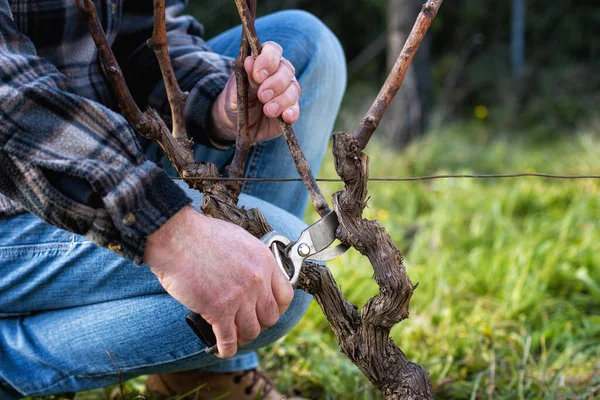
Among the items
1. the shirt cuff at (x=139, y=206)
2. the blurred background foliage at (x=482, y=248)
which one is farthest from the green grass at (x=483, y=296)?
the shirt cuff at (x=139, y=206)

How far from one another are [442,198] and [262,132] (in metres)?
2.66

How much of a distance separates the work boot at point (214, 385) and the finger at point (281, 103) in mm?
754

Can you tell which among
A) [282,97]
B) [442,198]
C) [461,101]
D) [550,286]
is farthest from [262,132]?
[461,101]

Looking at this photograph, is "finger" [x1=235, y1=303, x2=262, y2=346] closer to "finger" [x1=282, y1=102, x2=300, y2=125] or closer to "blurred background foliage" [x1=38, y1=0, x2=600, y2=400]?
"finger" [x1=282, y1=102, x2=300, y2=125]

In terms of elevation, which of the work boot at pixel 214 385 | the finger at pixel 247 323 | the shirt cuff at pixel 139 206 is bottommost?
the work boot at pixel 214 385

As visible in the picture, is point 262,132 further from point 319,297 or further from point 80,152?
point 80,152

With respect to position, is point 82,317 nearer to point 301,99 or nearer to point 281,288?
point 281,288

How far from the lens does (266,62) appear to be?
1142 mm

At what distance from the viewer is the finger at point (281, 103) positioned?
1.15 metres

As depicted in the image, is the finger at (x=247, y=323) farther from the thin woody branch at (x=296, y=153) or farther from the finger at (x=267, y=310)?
the thin woody branch at (x=296, y=153)

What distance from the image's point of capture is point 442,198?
3.83 m

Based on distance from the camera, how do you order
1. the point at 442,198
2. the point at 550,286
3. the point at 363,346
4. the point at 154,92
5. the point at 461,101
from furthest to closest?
the point at 461,101 → the point at 442,198 → the point at 550,286 → the point at 154,92 → the point at 363,346

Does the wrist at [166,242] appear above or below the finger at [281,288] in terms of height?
above

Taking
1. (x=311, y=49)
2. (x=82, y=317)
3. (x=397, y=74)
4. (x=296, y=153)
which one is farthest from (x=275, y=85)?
(x=82, y=317)
